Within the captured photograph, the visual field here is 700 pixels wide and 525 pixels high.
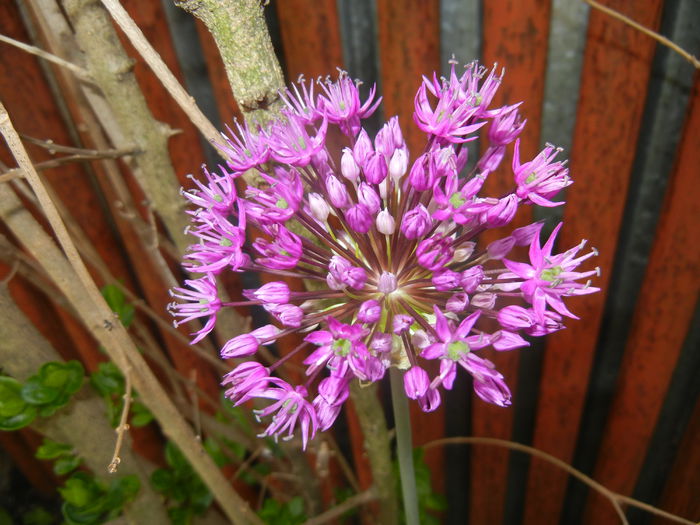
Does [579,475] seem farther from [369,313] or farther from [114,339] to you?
[114,339]

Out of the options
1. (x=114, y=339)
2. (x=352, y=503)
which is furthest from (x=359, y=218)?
(x=352, y=503)

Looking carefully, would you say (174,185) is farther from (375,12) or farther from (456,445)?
(456,445)

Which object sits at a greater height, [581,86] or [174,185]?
[581,86]

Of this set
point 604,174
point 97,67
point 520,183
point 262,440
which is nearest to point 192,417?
point 262,440

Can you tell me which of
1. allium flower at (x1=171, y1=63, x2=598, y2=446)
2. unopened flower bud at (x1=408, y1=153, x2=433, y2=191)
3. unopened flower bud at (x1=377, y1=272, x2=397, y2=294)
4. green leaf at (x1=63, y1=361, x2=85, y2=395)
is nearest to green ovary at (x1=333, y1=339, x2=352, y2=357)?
allium flower at (x1=171, y1=63, x2=598, y2=446)

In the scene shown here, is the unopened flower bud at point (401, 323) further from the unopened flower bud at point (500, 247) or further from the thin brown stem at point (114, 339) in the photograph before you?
the thin brown stem at point (114, 339)

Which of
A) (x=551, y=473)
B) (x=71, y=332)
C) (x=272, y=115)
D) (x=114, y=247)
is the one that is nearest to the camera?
(x=272, y=115)

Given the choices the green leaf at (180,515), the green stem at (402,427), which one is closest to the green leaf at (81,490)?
the green leaf at (180,515)
